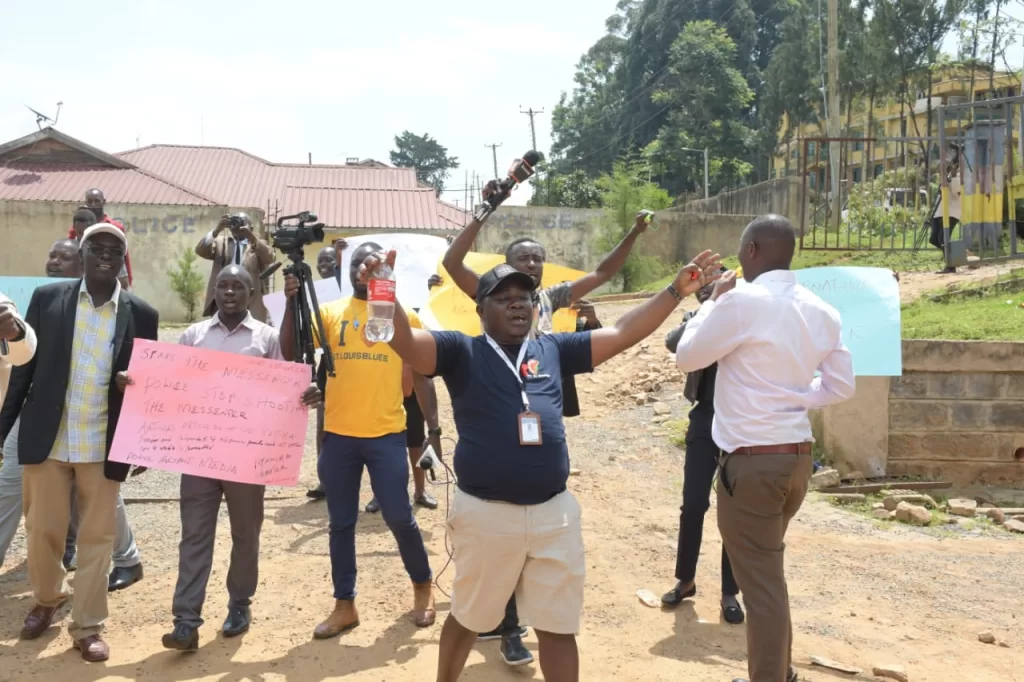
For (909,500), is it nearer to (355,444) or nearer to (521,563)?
(355,444)

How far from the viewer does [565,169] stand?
62031mm

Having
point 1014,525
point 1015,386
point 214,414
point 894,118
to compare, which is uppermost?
point 894,118

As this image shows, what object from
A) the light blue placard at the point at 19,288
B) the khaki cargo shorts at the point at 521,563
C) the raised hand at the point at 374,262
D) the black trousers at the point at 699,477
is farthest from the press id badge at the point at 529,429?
the light blue placard at the point at 19,288

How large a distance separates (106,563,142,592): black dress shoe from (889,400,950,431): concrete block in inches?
244

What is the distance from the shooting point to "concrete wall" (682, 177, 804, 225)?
26.5 meters

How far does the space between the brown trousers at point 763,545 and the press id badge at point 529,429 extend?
94 cm

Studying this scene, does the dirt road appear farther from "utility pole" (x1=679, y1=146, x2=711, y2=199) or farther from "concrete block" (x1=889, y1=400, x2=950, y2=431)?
"utility pole" (x1=679, y1=146, x2=711, y2=199)

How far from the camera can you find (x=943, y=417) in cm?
825

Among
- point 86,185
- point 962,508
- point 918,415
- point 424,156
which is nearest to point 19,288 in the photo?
point 918,415

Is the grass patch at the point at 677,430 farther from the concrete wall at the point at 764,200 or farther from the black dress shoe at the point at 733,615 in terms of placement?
the concrete wall at the point at 764,200

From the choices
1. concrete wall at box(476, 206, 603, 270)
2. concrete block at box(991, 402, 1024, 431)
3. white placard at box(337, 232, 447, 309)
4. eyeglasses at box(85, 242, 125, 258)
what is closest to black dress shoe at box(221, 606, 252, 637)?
eyeglasses at box(85, 242, 125, 258)

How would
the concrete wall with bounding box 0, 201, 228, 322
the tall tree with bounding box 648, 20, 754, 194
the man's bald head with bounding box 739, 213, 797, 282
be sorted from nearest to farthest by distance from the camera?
the man's bald head with bounding box 739, 213, 797, 282
the concrete wall with bounding box 0, 201, 228, 322
the tall tree with bounding box 648, 20, 754, 194

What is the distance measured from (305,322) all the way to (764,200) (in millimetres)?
27564

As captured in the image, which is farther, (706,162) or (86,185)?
(706,162)
